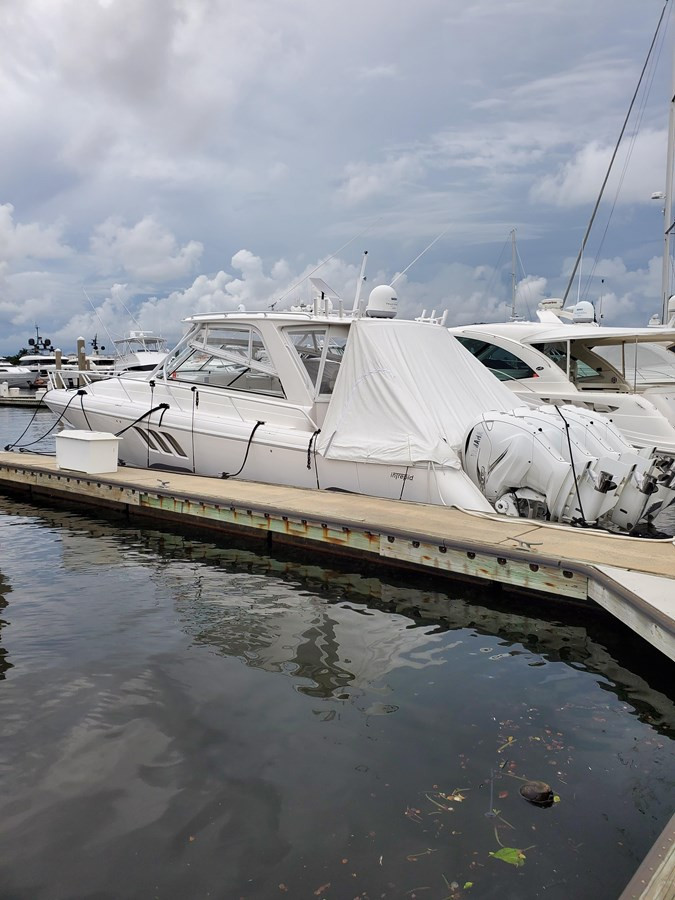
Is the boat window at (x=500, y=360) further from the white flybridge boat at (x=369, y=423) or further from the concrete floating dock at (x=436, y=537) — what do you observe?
the concrete floating dock at (x=436, y=537)

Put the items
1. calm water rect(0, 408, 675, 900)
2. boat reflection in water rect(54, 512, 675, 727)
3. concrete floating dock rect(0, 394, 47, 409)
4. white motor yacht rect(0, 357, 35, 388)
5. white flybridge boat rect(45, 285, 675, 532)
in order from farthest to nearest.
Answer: white motor yacht rect(0, 357, 35, 388) → concrete floating dock rect(0, 394, 47, 409) → white flybridge boat rect(45, 285, 675, 532) → boat reflection in water rect(54, 512, 675, 727) → calm water rect(0, 408, 675, 900)

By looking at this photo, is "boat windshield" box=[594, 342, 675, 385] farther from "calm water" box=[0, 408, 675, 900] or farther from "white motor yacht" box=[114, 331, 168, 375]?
"white motor yacht" box=[114, 331, 168, 375]

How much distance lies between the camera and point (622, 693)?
→ 192 inches

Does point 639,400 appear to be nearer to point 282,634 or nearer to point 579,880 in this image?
point 282,634

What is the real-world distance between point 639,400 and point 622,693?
351 inches

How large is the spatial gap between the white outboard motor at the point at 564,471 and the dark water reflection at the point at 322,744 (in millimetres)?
1400

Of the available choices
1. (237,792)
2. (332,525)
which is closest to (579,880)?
(237,792)

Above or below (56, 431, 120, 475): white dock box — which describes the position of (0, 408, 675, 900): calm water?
below

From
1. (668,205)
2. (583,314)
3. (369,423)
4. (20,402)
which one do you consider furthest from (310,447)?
(20,402)

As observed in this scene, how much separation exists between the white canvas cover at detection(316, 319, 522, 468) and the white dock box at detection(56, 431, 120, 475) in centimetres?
351

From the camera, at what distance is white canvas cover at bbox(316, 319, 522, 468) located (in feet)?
27.3

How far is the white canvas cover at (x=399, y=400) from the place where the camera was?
8.32 meters

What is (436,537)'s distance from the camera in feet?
22.1

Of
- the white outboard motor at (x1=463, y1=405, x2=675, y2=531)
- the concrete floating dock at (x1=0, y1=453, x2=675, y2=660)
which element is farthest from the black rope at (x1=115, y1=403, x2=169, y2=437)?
the white outboard motor at (x1=463, y1=405, x2=675, y2=531)
